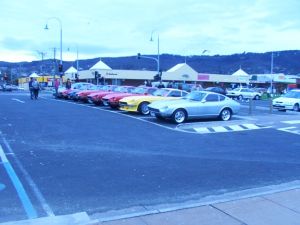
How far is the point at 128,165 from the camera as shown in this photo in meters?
8.12

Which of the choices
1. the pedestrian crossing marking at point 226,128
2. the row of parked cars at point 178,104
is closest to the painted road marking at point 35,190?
the pedestrian crossing marking at point 226,128

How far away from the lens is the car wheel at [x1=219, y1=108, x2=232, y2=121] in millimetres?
17875

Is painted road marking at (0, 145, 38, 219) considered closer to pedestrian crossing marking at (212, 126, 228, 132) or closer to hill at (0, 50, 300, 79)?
pedestrian crossing marking at (212, 126, 228, 132)

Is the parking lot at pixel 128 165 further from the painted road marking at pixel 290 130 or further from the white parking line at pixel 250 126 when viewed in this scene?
the white parking line at pixel 250 126

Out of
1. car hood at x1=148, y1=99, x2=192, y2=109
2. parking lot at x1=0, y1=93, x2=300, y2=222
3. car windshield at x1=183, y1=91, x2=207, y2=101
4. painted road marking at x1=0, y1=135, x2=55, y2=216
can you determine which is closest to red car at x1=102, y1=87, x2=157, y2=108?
car windshield at x1=183, y1=91, x2=207, y2=101

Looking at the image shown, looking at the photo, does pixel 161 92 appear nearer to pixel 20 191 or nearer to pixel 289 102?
pixel 289 102

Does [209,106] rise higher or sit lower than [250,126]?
higher

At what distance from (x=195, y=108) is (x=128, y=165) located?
9.13m

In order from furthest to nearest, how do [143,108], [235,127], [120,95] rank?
1. [120,95]
2. [143,108]
3. [235,127]

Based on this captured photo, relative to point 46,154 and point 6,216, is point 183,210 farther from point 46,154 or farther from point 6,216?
point 46,154

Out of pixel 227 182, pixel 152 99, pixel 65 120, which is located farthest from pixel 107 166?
pixel 152 99

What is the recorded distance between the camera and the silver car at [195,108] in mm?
16391

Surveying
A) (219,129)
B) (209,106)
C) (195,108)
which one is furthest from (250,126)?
(195,108)

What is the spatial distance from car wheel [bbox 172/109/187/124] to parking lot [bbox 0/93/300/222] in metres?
1.36
